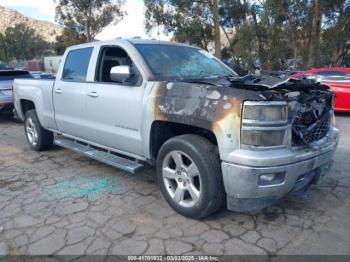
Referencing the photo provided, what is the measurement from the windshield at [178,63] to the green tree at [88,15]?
104 feet

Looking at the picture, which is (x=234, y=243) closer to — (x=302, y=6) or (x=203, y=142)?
(x=203, y=142)

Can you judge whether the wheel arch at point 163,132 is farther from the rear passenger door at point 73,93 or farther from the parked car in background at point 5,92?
the parked car in background at point 5,92

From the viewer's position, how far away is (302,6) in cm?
2103

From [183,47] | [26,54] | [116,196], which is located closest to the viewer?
[116,196]

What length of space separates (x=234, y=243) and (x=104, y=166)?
2.87 m

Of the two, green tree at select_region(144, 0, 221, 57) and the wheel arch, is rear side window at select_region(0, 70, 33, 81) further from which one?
green tree at select_region(144, 0, 221, 57)

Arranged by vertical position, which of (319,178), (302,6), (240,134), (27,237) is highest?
(302,6)

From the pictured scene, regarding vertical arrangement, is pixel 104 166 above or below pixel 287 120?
below

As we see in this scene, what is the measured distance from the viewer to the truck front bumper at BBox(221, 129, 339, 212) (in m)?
3.04

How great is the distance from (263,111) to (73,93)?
309 centimetres

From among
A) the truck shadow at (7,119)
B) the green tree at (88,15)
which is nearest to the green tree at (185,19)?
the green tree at (88,15)

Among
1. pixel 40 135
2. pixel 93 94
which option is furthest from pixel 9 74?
pixel 93 94

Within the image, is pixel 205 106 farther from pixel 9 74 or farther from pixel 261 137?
pixel 9 74

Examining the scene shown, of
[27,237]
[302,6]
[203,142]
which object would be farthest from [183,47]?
[302,6]
